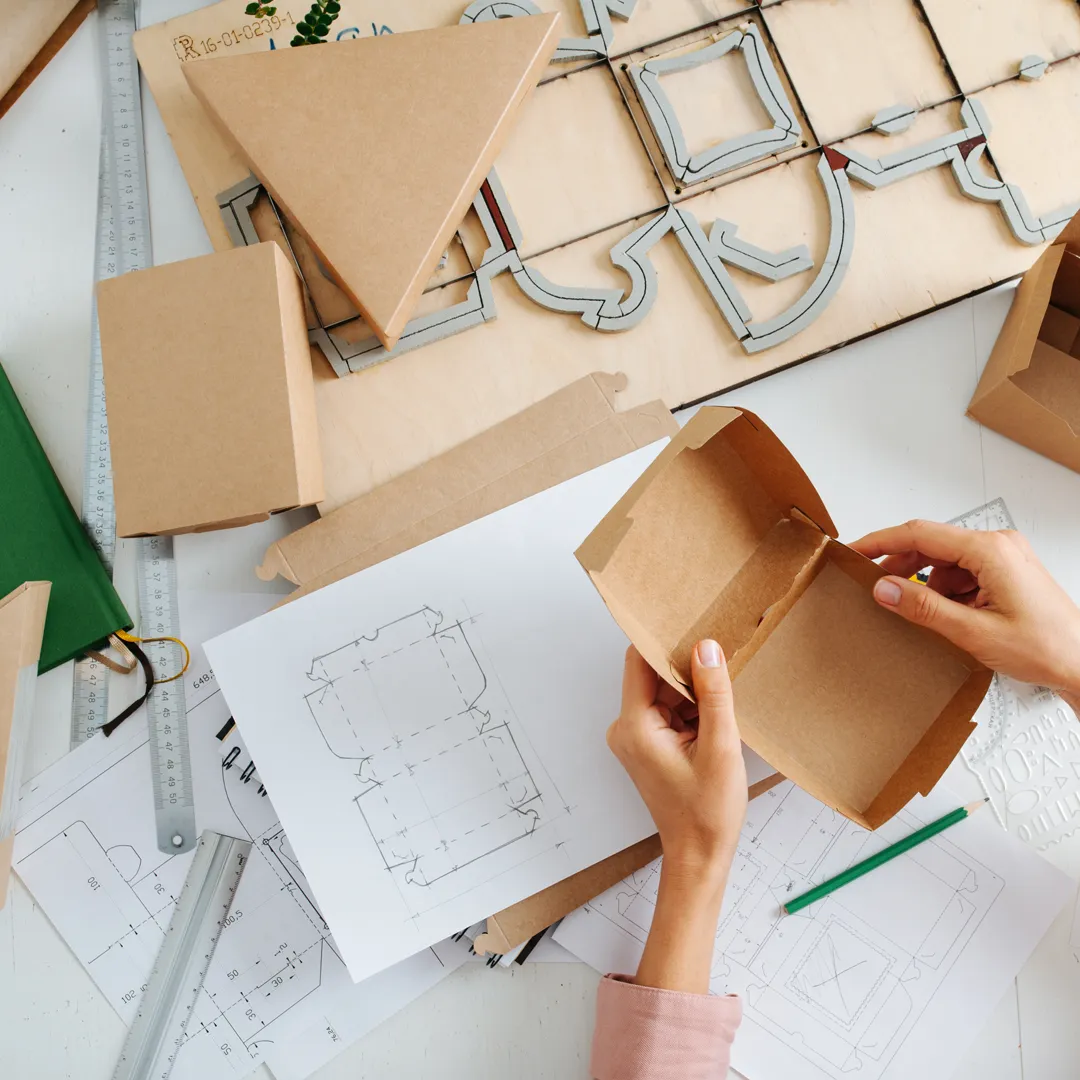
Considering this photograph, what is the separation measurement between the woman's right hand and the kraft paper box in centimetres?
27

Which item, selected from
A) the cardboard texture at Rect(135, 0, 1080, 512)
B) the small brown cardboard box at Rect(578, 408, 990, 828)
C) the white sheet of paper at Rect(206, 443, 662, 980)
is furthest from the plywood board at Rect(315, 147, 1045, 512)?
the small brown cardboard box at Rect(578, 408, 990, 828)

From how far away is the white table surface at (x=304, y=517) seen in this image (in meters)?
0.86

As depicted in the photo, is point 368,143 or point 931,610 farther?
point 368,143

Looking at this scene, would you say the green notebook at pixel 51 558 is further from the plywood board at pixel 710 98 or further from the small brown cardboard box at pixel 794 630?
the plywood board at pixel 710 98

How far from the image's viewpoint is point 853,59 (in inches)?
37.1

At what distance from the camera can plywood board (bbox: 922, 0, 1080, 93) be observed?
0.95 metres

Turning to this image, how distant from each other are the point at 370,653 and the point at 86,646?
0.30 metres

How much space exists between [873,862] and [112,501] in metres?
0.88

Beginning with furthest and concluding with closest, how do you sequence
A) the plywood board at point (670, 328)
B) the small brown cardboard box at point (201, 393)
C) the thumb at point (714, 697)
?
the plywood board at point (670, 328), the small brown cardboard box at point (201, 393), the thumb at point (714, 697)

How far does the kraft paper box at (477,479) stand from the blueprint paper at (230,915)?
166mm

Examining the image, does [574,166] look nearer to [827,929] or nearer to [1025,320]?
[1025,320]

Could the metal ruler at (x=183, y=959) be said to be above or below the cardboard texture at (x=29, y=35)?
below

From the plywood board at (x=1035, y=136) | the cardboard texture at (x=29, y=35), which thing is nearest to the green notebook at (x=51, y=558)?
the cardboard texture at (x=29, y=35)

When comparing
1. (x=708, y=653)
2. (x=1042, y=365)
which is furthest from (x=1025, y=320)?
(x=708, y=653)
